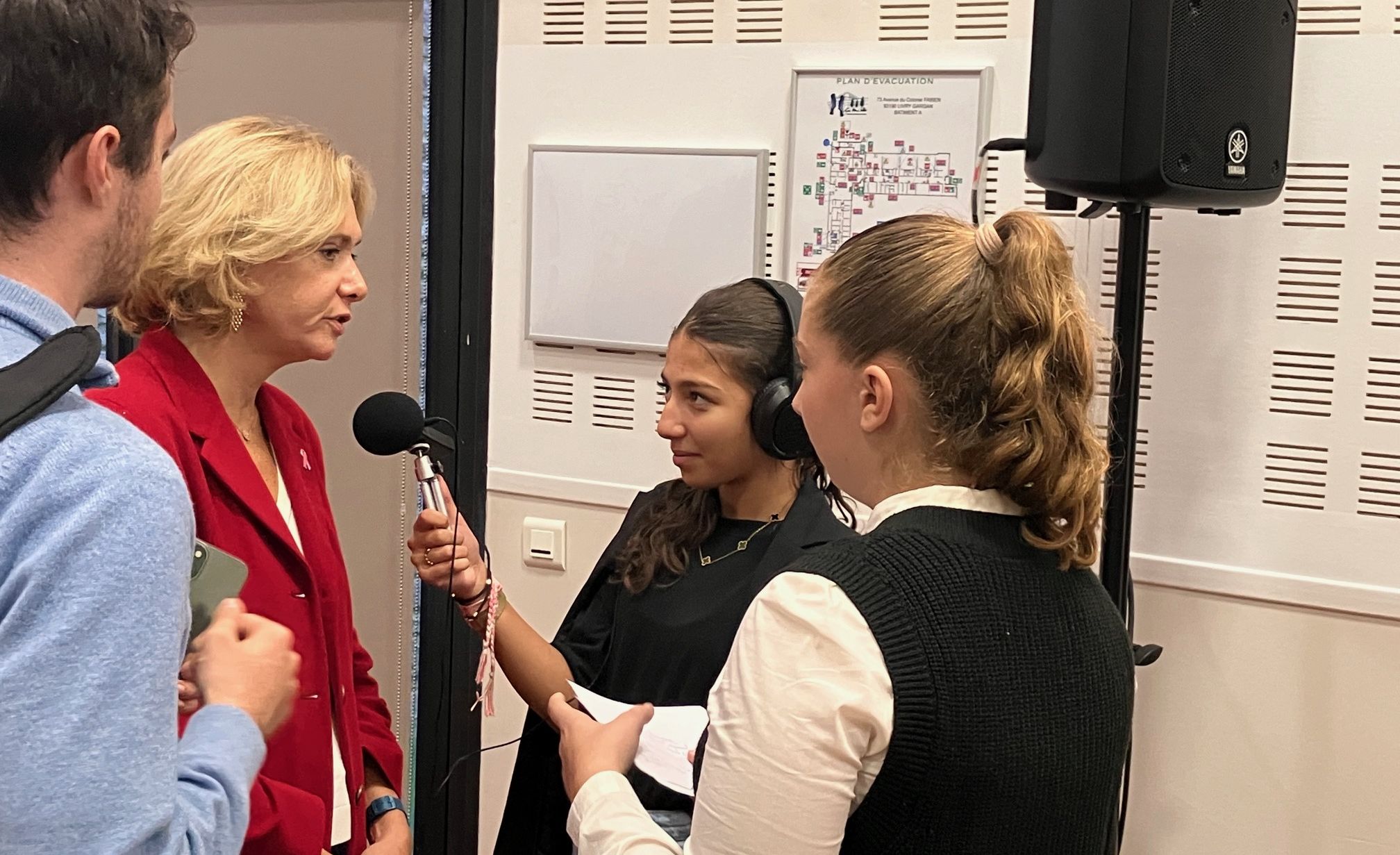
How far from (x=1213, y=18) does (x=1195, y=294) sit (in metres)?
0.57

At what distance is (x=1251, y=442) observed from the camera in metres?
2.19

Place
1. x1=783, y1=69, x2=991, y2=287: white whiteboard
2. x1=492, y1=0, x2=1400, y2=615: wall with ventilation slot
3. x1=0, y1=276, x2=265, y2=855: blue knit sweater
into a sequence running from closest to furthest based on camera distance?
x1=0, y1=276, x2=265, y2=855: blue knit sweater < x1=492, y1=0, x2=1400, y2=615: wall with ventilation slot < x1=783, y1=69, x2=991, y2=287: white whiteboard

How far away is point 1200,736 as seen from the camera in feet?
7.45

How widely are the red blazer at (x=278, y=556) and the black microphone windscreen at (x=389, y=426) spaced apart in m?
0.12

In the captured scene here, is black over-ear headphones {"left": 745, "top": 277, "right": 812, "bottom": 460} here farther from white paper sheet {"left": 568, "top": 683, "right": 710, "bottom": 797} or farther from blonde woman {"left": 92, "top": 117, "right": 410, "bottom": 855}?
blonde woman {"left": 92, "top": 117, "right": 410, "bottom": 855}

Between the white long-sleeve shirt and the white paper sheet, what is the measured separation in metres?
0.38

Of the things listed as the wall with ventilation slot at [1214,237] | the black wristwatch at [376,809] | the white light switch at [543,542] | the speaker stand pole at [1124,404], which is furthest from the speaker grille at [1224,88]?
the white light switch at [543,542]

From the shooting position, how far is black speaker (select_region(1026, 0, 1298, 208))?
1.75 metres

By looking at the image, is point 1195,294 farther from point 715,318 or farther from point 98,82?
point 98,82

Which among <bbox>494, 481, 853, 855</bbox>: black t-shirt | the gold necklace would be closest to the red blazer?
<bbox>494, 481, 853, 855</bbox>: black t-shirt

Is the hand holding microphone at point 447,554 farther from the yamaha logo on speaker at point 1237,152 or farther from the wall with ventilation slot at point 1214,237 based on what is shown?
the yamaha logo on speaker at point 1237,152

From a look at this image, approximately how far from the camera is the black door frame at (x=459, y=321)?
283 cm

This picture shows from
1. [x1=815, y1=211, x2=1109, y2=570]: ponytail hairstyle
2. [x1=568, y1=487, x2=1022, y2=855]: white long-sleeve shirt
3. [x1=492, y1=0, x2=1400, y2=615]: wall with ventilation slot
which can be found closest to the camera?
[x1=568, y1=487, x2=1022, y2=855]: white long-sleeve shirt

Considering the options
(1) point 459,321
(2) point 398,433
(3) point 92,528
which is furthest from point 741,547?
(1) point 459,321
